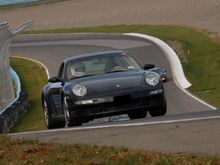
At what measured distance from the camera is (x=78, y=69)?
1470 centimetres

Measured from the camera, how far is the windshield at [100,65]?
47.8 feet

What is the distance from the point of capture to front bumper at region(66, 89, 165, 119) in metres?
13.6

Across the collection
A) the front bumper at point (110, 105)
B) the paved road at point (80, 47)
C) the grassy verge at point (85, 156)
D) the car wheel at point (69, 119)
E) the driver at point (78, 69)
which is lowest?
the paved road at point (80, 47)

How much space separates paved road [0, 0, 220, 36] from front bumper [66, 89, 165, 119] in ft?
142

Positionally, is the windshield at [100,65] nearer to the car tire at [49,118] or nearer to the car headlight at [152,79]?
the car headlight at [152,79]

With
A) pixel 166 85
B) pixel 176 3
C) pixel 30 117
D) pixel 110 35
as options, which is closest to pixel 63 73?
pixel 30 117

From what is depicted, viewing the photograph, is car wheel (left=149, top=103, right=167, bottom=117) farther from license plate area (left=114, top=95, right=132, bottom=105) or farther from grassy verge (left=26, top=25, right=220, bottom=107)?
grassy verge (left=26, top=25, right=220, bottom=107)

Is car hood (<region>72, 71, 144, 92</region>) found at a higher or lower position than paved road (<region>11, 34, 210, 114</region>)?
higher

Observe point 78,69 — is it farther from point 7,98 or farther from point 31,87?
point 31,87

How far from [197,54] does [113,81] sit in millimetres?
29022

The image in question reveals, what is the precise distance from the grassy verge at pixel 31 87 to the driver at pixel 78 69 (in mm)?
8252

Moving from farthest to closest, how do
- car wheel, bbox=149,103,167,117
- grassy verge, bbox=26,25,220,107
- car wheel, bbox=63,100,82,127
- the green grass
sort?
grassy verge, bbox=26,25,220,107, the green grass, car wheel, bbox=149,103,167,117, car wheel, bbox=63,100,82,127

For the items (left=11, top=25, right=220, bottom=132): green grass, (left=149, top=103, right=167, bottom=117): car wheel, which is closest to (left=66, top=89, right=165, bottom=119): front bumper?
(left=149, top=103, right=167, bottom=117): car wheel

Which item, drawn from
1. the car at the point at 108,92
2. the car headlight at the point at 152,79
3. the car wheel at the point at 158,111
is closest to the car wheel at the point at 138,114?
the car at the point at 108,92
